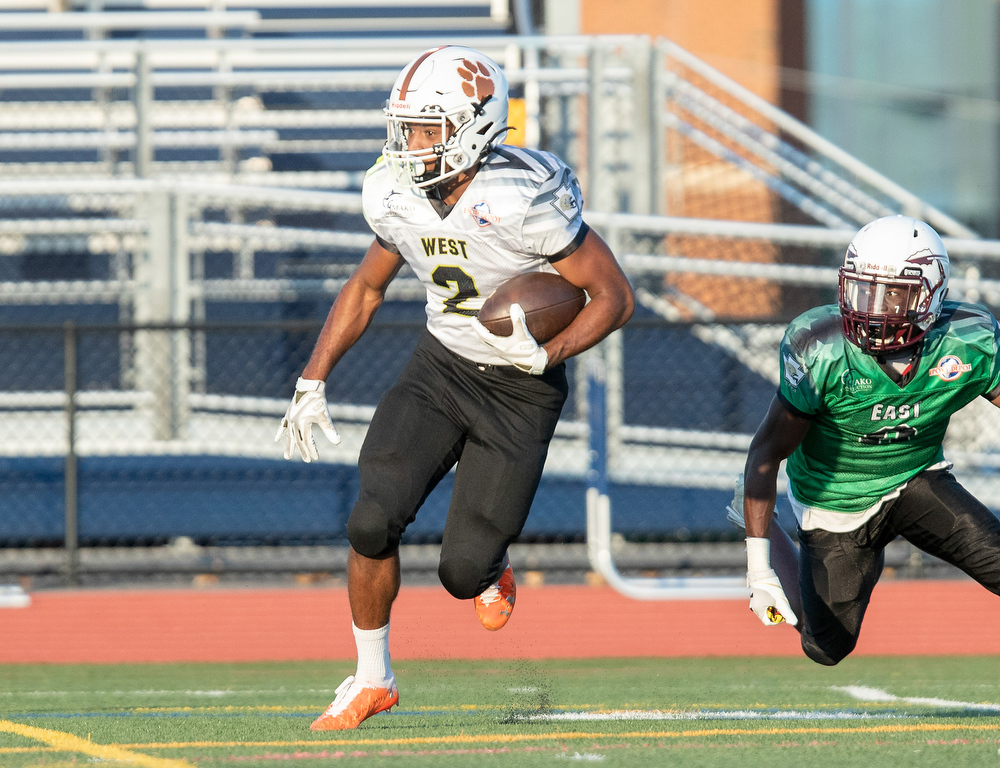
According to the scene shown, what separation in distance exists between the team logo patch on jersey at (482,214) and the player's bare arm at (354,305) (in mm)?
420

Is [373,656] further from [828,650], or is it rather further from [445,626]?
[445,626]

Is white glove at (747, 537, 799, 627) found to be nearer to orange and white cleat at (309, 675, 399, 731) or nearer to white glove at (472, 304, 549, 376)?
white glove at (472, 304, 549, 376)

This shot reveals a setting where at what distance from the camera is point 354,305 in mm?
4797

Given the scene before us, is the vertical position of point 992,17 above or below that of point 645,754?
above

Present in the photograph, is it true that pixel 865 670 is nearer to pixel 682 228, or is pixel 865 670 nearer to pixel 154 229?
pixel 682 228

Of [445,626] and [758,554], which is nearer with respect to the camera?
[758,554]

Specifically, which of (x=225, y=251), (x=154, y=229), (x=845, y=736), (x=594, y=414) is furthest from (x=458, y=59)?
(x=225, y=251)

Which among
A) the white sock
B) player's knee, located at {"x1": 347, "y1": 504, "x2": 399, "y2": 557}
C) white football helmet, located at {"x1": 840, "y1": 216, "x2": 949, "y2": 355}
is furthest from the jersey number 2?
white football helmet, located at {"x1": 840, "y1": 216, "x2": 949, "y2": 355}

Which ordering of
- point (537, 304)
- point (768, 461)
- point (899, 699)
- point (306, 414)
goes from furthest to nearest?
point (899, 699), point (306, 414), point (768, 461), point (537, 304)

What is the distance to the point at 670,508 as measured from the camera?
8.23m

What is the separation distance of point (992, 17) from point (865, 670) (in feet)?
33.6

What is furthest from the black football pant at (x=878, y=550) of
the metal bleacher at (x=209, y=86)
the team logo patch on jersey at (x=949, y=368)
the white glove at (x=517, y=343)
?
the metal bleacher at (x=209, y=86)

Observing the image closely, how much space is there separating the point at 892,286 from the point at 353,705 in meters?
2.13

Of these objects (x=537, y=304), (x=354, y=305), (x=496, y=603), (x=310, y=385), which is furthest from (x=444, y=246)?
(x=496, y=603)
